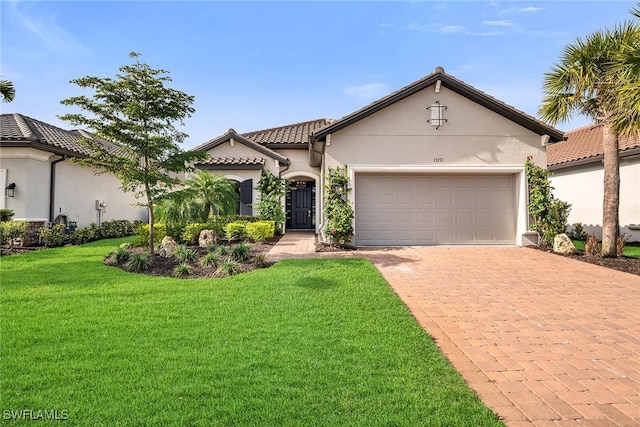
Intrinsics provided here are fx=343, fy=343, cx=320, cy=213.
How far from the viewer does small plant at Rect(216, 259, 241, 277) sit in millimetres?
7883

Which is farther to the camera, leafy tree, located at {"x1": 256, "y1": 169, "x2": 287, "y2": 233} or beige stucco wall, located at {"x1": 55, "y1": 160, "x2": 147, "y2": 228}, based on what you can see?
leafy tree, located at {"x1": 256, "y1": 169, "x2": 287, "y2": 233}

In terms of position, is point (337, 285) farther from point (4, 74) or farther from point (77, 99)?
point (4, 74)

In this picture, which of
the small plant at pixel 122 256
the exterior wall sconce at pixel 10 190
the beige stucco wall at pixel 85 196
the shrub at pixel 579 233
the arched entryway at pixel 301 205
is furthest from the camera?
the arched entryway at pixel 301 205

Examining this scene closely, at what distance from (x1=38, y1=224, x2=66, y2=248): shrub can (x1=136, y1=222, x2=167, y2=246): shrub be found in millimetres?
2878

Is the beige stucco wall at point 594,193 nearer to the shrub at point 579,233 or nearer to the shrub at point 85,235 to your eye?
the shrub at point 579,233

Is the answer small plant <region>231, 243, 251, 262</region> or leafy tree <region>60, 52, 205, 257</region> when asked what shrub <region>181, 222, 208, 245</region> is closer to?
leafy tree <region>60, 52, 205, 257</region>

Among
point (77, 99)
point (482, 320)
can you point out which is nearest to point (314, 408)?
point (482, 320)

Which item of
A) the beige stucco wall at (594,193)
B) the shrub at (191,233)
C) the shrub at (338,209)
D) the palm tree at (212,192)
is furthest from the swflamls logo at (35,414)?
the beige stucco wall at (594,193)

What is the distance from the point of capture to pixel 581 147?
17.9 metres

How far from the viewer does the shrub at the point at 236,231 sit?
1327cm

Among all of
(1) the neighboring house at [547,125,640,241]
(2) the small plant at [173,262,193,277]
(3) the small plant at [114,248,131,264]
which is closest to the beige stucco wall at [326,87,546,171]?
(1) the neighboring house at [547,125,640,241]

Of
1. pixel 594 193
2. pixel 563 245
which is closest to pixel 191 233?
pixel 563 245

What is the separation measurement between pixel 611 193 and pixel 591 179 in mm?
6350

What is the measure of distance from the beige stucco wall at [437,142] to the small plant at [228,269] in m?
5.38
